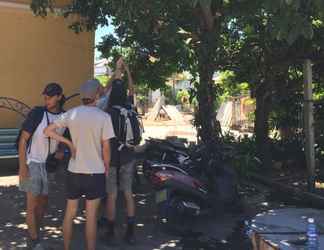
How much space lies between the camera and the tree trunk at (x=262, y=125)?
12.0 m

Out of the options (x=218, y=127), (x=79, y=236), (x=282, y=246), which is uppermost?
(x=218, y=127)

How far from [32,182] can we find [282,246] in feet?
8.88

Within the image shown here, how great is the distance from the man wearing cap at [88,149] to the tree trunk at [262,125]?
682 cm

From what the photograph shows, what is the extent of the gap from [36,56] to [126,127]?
19.0 feet

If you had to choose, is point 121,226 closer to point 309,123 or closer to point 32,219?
point 32,219

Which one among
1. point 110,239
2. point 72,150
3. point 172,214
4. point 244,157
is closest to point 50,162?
point 72,150

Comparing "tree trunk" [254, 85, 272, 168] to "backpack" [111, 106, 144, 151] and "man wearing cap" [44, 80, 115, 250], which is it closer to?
"backpack" [111, 106, 144, 151]

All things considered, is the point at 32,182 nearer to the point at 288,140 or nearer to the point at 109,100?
the point at 109,100

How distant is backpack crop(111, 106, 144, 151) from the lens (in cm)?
627

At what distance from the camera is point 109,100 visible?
6402mm

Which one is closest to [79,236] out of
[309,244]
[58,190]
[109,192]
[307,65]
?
[109,192]

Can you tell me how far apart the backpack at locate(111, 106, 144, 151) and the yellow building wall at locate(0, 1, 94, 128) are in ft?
17.9

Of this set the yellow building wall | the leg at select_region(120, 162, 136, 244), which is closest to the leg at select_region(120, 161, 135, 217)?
the leg at select_region(120, 162, 136, 244)

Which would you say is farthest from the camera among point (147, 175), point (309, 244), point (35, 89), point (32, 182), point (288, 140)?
point (288, 140)
